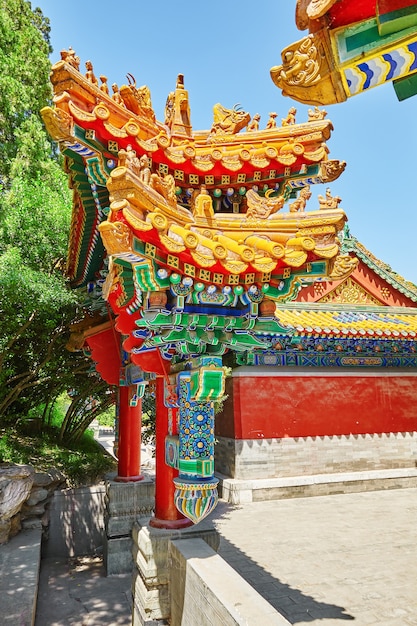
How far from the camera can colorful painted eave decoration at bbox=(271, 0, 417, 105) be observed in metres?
1.84

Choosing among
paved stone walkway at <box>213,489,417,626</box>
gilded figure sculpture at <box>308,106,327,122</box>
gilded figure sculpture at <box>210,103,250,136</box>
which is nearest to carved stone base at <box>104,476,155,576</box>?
paved stone walkway at <box>213,489,417,626</box>

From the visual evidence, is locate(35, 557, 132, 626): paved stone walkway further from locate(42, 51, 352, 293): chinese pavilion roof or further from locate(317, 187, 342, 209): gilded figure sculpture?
locate(317, 187, 342, 209): gilded figure sculpture

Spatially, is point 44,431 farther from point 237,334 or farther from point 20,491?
point 237,334

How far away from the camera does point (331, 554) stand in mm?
6219

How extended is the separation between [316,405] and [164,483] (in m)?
6.22

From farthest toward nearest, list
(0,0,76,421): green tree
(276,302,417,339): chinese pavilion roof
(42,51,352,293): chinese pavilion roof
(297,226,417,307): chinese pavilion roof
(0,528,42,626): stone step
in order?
(297,226,417,307): chinese pavilion roof
(276,302,417,339): chinese pavilion roof
(0,0,76,421): green tree
(0,528,42,626): stone step
(42,51,352,293): chinese pavilion roof

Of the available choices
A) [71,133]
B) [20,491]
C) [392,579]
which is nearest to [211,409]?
[71,133]

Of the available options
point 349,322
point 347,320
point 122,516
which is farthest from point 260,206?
point 347,320

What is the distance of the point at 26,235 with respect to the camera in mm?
7980

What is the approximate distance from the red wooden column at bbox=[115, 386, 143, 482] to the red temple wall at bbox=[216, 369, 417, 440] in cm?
262

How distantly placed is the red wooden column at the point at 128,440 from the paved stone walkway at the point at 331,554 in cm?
183

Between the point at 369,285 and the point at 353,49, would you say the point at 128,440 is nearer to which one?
the point at 353,49

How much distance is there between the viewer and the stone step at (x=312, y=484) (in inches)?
363

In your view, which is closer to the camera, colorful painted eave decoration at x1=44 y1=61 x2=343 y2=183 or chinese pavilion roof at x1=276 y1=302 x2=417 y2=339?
colorful painted eave decoration at x1=44 y1=61 x2=343 y2=183
